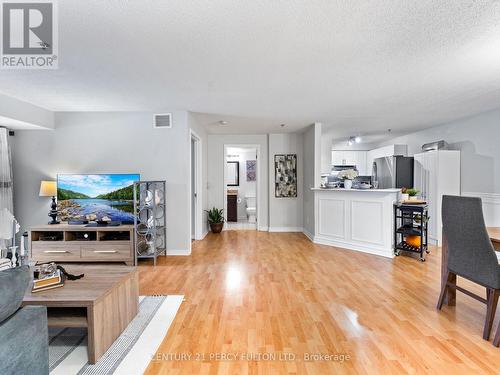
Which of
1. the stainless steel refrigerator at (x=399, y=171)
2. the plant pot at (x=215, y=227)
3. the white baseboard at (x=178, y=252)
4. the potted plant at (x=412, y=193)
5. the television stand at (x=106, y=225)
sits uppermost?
the stainless steel refrigerator at (x=399, y=171)

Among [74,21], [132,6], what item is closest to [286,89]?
[132,6]

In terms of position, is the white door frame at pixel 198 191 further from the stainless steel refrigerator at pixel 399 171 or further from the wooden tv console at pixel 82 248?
the stainless steel refrigerator at pixel 399 171

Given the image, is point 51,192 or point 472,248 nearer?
point 472,248

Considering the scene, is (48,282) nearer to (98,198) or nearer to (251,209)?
(98,198)

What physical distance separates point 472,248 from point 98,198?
4.37 m

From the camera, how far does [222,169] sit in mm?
6312

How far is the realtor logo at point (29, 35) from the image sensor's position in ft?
5.75

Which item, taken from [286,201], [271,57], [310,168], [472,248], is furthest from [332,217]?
[271,57]

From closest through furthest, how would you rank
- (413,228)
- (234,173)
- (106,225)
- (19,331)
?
(19,331) → (106,225) → (413,228) → (234,173)

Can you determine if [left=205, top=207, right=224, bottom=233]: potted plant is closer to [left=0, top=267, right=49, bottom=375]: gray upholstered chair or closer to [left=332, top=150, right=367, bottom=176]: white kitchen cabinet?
[left=332, top=150, right=367, bottom=176]: white kitchen cabinet

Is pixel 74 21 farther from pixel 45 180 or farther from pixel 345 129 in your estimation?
pixel 345 129

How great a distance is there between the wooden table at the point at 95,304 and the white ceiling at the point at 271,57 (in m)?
1.87

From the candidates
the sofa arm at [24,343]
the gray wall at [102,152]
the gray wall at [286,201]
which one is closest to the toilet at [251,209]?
the gray wall at [286,201]

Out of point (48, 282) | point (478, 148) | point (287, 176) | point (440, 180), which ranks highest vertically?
point (478, 148)
